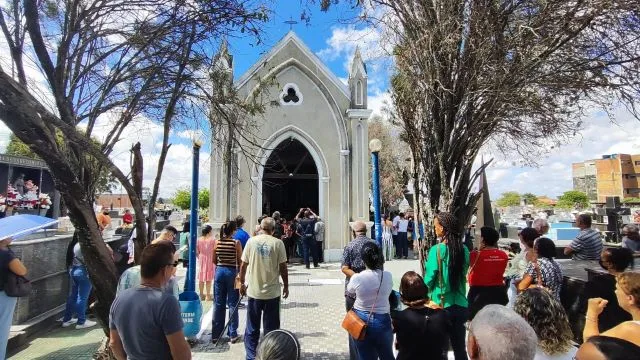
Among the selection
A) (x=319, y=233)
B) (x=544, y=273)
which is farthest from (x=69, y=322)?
(x=319, y=233)

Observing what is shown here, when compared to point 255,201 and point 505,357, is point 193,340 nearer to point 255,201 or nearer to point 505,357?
point 505,357

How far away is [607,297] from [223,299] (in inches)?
205

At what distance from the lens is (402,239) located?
15500mm

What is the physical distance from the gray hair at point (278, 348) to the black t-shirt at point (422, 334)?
1.23 meters

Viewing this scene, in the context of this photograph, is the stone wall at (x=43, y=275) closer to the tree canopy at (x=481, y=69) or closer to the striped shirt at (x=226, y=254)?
the striped shirt at (x=226, y=254)

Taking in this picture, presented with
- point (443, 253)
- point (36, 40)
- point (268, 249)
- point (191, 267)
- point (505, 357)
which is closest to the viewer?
point (505, 357)

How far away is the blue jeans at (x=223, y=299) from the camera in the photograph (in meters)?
6.11

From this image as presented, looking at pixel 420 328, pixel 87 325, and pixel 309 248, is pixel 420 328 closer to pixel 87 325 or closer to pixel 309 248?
pixel 87 325

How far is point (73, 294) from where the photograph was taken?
7074mm

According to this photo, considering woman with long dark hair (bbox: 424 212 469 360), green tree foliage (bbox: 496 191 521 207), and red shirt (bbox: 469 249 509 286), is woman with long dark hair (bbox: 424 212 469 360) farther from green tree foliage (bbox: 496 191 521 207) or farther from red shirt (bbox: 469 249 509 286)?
green tree foliage (bbox: 496 191 521 207)

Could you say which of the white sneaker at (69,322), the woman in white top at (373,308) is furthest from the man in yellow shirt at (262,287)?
the white sneaker at (69,322)

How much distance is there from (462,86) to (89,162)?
5.03 metres

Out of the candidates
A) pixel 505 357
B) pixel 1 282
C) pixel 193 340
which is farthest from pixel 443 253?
pixel 1 282

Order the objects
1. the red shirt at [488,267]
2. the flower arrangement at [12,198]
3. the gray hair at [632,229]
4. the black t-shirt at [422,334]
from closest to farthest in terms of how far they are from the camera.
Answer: the black t-shirt at [422,334]
the red shirt at [488,267]
the gray hair at [632,229]
the flower arrangement at [12,198]
